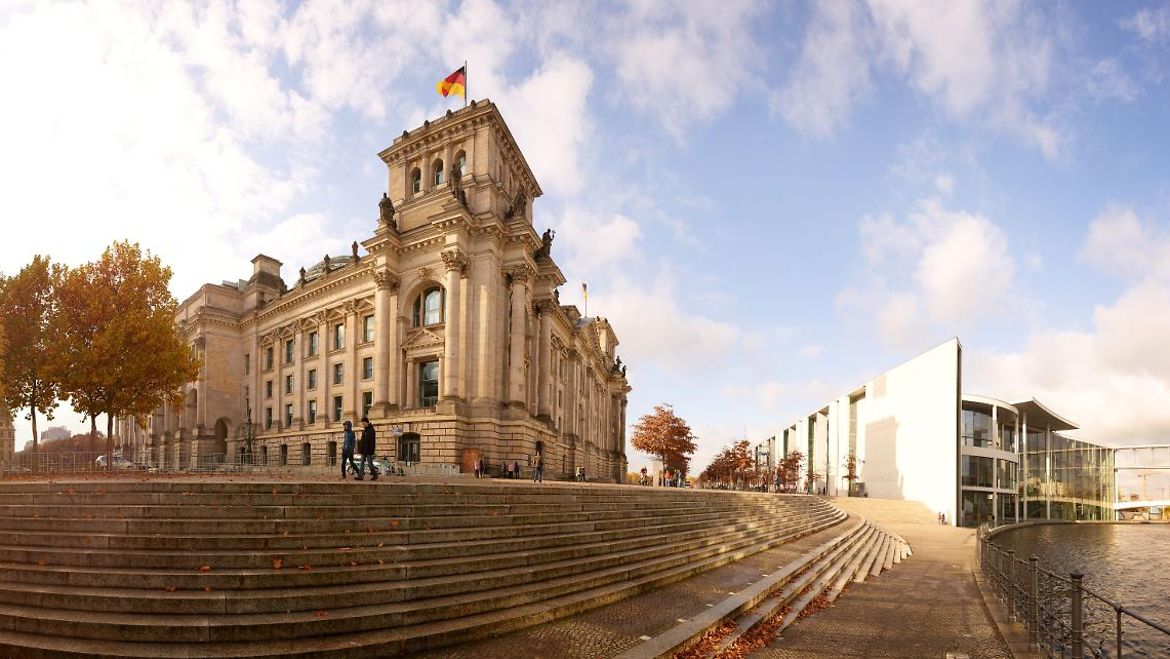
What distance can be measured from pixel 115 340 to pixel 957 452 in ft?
221

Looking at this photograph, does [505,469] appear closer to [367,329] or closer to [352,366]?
[352,366]

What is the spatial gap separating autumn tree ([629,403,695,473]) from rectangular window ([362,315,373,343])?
3639cm

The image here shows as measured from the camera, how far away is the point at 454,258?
1613 inches

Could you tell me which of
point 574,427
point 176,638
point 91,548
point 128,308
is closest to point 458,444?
point 128,308

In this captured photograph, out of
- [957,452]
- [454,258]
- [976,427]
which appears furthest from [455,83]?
[976,427]

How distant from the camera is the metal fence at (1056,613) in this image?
7.72 m

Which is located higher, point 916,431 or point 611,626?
point 611,626

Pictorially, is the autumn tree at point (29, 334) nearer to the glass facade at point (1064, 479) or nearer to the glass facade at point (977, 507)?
the glass facade at point (977, 507)

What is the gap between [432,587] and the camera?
9062 millimetres

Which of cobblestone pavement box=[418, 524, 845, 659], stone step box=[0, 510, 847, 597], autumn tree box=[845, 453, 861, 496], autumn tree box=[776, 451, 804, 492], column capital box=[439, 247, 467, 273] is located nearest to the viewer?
cobblestone pavement box=[418, 524, 845, 659]

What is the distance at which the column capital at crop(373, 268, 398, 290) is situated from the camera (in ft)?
145

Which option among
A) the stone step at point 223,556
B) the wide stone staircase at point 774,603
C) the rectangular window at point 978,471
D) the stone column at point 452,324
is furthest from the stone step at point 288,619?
the rectangular window at point 978,471

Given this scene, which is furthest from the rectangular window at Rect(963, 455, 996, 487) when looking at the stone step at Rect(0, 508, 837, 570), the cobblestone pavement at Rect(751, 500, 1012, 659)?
the stone step at Rect(0, 508, 837, 570)

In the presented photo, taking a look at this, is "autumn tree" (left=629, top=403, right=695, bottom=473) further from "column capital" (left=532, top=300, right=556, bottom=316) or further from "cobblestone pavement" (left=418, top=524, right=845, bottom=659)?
"cobblestone pavement" (left=418, top=524, right=845, bottom=659)
